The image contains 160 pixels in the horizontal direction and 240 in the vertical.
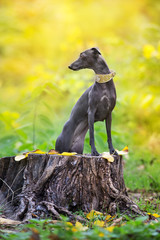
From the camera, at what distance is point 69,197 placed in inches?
102

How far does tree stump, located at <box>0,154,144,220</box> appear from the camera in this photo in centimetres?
257

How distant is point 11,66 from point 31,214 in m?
9.96

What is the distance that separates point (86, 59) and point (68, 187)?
1242 millimetres

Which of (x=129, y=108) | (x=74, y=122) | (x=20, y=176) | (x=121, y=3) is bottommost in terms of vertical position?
(x=20, y=176)

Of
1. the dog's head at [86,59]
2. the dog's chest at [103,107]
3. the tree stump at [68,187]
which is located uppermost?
the dog's head at [86,59]

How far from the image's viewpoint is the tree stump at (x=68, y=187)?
8.44 ft

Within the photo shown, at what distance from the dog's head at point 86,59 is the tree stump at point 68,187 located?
89 centimetres

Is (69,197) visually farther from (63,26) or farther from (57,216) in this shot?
(63,26)

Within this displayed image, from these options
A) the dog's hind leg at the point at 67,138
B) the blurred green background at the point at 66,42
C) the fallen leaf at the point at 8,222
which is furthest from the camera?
the blurred green background at the point at 66,42

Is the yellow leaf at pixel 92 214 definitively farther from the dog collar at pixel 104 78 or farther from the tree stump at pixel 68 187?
the dog collar at pixel 104 78

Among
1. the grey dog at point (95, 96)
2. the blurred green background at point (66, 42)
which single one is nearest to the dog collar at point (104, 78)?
the grey dog at point (95, 96)

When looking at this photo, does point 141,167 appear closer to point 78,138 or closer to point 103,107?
point 78,138

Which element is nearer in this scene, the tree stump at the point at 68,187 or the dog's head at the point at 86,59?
the tree stump at the point at 68,187

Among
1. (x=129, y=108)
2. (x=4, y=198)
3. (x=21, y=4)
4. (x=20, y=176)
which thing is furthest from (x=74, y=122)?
→ (x=21, y=4)
